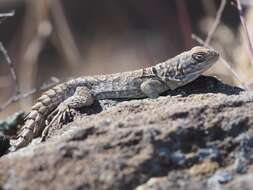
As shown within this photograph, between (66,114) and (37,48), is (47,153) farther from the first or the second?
(37,48)

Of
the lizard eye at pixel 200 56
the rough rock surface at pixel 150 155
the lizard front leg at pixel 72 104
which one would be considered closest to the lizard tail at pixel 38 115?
the lizard front leg at pixel 72 104

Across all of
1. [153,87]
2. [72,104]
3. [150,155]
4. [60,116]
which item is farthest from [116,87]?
[150,155]

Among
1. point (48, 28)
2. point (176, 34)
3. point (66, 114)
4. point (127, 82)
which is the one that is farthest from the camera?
point (176, 34)

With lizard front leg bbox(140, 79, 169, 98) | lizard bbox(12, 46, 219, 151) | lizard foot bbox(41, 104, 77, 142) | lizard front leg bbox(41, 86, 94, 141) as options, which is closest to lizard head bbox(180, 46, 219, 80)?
lizard bbox(12, 46, 219, 151)

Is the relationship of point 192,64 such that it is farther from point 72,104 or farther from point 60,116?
A: point 60,116

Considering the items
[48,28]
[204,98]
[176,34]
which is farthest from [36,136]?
[176,34]

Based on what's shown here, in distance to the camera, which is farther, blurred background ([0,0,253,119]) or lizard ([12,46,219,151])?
blurred background ([0,0,253,119])

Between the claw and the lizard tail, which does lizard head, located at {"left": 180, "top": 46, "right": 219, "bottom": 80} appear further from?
the lizard tail
